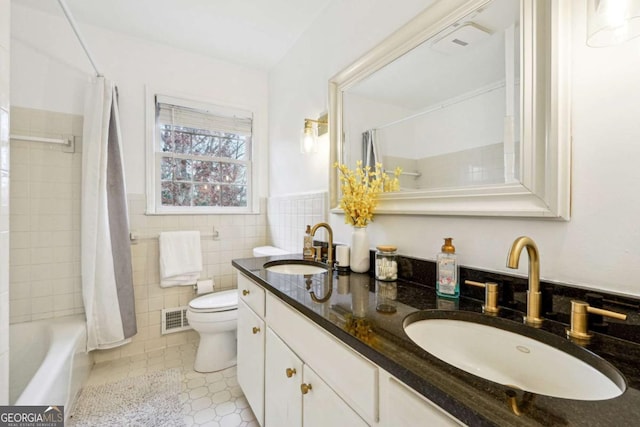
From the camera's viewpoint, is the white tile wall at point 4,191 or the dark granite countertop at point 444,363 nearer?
the dark granite countertop at point 444,363

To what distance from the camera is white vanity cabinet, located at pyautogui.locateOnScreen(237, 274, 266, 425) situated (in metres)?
1.26

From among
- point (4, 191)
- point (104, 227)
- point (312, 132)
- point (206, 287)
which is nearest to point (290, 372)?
point (4, 191)

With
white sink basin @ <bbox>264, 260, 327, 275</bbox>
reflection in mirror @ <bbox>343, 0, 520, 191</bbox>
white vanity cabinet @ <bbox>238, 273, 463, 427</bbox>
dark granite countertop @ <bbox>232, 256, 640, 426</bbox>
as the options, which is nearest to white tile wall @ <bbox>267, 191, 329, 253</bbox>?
white sink basin @ <bbox>264, 260, 327, 275</bbox>

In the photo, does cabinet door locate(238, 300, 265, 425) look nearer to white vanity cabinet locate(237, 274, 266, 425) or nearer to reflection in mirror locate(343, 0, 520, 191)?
white vanity cabinet locate(237, 274, 266, 425)

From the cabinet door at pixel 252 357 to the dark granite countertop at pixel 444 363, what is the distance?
35cm

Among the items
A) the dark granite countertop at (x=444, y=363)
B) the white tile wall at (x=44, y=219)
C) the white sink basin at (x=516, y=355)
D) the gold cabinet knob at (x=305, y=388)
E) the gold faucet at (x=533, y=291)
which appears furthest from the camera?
the white tile wall at (x=44, y=219)

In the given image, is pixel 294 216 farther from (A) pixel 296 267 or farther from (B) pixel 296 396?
(B) pixel 296 396

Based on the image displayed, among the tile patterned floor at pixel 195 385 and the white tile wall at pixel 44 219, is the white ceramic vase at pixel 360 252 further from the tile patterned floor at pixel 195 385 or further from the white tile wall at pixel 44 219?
the white tile wall at pixel 44 219

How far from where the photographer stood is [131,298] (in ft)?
6.51

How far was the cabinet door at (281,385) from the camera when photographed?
3.16 ft

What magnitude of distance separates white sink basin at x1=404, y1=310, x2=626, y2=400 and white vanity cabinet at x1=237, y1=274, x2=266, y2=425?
73 cm

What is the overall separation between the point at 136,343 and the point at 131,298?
41 centimetres

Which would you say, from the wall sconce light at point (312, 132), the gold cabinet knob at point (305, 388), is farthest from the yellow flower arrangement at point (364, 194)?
the gold cabinet knob at point (305, 388)

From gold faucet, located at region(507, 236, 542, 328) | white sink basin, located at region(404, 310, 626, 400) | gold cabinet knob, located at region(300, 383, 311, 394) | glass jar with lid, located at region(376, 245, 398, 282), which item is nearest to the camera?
white sink basin, located at region(404, 310, 626, 400)
